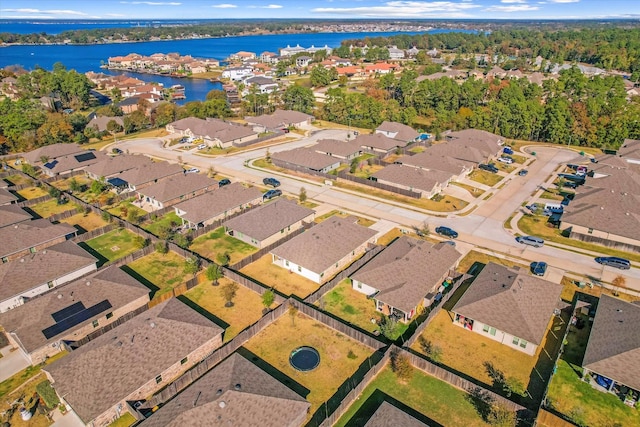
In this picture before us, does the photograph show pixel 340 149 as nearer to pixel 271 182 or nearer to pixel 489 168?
pixel 271 182

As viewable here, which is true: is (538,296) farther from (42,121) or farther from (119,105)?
(119,105)

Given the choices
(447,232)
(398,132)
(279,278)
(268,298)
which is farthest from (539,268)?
(398,132)

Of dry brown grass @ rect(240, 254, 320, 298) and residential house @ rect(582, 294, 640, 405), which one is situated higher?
residential house @ rect(582, 294, 640, 405)

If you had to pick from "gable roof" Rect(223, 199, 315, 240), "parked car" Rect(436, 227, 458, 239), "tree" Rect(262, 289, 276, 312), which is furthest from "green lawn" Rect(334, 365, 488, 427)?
"gable roof" Rect(223, 199, 315, 240)

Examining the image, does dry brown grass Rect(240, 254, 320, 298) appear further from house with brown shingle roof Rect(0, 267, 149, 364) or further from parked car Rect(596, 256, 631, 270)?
parked car Rect(596, 256, 631, 270)

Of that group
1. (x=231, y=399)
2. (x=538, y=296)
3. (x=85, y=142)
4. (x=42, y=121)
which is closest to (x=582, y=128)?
(x=538, y=296)

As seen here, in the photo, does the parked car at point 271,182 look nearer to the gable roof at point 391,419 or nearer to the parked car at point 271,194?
the parked car at point 271,194

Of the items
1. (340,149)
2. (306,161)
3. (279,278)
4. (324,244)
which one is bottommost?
(279,278)
